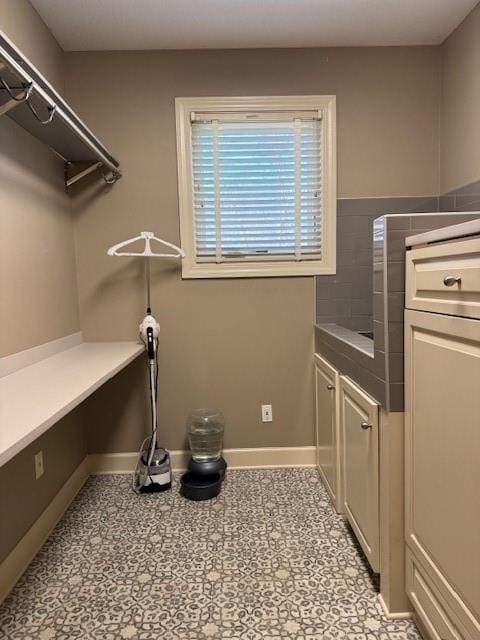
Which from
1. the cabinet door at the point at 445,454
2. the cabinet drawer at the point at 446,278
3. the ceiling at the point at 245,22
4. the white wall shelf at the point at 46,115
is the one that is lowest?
the cabinet door at the point at 445,454

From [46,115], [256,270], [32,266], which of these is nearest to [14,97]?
[46,115]

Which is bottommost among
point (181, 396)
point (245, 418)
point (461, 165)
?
point (245, 418)

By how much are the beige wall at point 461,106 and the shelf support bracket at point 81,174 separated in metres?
2.07

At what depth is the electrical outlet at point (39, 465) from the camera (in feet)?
6.13

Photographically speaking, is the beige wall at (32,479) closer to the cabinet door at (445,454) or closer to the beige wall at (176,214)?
the beige wall at (176,214)

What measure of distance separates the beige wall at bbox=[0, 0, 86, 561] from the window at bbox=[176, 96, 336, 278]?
72 cm

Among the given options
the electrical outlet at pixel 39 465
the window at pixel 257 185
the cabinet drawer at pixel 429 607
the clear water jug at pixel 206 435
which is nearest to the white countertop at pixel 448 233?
the cabinet drawer at pixel 429 607

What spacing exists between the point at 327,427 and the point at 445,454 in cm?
111

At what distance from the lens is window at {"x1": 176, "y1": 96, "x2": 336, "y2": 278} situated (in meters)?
2.42

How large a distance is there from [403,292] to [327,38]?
6.00 ft

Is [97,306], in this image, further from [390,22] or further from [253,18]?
[390,22]

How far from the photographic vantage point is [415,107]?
2441mm

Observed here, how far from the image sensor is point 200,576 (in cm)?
163

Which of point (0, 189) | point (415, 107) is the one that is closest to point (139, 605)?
point (0, 189)
